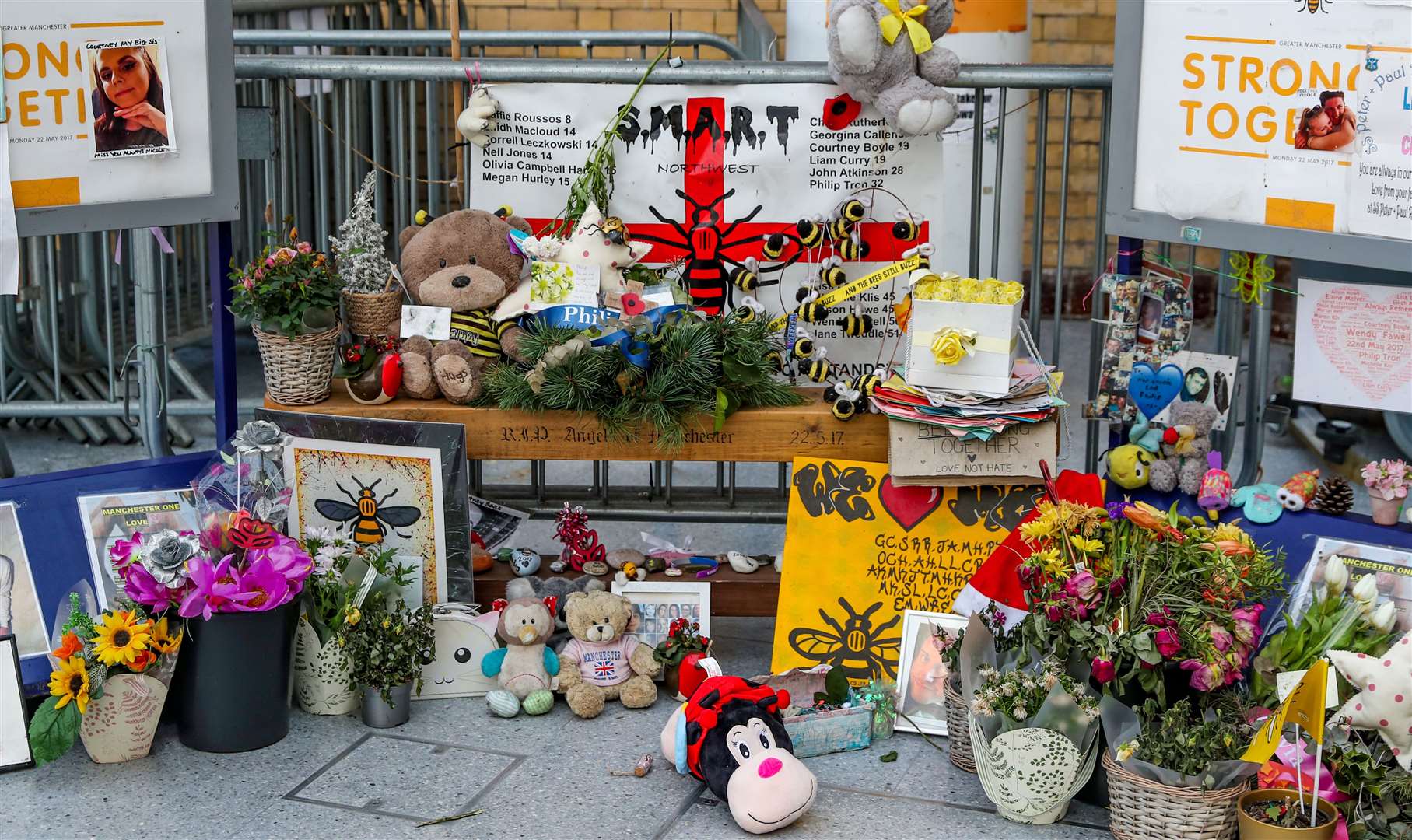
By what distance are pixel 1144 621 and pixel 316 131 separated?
4509mm

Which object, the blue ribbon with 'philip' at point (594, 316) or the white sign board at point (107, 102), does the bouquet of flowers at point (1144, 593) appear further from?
the white sign board at point (107, 102)

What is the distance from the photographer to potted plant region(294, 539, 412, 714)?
3.48 metres

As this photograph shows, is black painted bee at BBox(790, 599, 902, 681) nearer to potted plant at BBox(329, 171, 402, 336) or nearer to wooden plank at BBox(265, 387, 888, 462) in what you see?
wooden plank at BBox(265, 387, 888, 462)

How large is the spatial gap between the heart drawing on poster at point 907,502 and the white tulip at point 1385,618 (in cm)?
104

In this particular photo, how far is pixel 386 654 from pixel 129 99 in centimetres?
149

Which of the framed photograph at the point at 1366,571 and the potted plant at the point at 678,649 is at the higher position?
the framed photograph at the point at 1366,571

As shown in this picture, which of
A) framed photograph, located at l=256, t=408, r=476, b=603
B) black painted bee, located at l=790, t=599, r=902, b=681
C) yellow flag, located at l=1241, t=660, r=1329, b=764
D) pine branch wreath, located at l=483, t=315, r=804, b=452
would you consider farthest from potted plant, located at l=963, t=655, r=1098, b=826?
framed photograph, located at l=256, t=408, r=476, b=603

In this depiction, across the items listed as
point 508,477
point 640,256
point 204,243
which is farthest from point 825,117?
point 204,243

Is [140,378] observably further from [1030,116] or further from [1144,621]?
[1030,116]

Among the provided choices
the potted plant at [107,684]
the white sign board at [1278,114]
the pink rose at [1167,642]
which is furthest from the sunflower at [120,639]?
the white sign board at [1278,114]

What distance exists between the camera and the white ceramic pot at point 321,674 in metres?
3.49

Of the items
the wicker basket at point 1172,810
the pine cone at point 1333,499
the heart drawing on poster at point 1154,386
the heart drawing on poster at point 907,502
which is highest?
the heart drawing on poster at point 1154,386

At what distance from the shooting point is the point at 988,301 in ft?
11.5

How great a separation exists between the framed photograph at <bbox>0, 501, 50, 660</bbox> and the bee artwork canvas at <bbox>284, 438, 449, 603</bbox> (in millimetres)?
642
